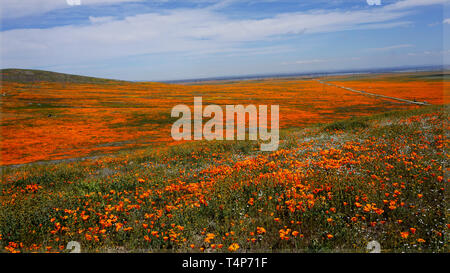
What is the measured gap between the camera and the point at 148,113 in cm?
4331

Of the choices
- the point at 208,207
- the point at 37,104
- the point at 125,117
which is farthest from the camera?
the point at 37,104

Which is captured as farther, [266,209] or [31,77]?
[31,77]

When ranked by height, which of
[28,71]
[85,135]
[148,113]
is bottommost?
[85,135]

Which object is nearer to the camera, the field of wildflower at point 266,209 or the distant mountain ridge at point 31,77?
the field of wildflower at point 266,209

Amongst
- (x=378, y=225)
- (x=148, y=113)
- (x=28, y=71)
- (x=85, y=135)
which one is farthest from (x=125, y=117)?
(x=28, y=71)

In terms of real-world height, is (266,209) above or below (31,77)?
below

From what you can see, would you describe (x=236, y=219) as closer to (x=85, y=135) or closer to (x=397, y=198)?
(x=397, y=198)

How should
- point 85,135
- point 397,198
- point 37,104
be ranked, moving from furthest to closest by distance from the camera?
point 37,104
point 85,135
point 397,198

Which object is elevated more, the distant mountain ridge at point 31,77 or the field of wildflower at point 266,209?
the distant mountain ridge at point 31,77

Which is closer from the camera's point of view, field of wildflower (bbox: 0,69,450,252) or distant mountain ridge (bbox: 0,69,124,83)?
field of wildflower (bbox: 0,69,450,252)

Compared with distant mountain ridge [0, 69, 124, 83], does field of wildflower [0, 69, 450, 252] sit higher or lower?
lower

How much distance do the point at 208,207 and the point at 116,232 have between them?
1853 millimetres

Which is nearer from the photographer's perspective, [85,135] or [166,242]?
[166,242]
